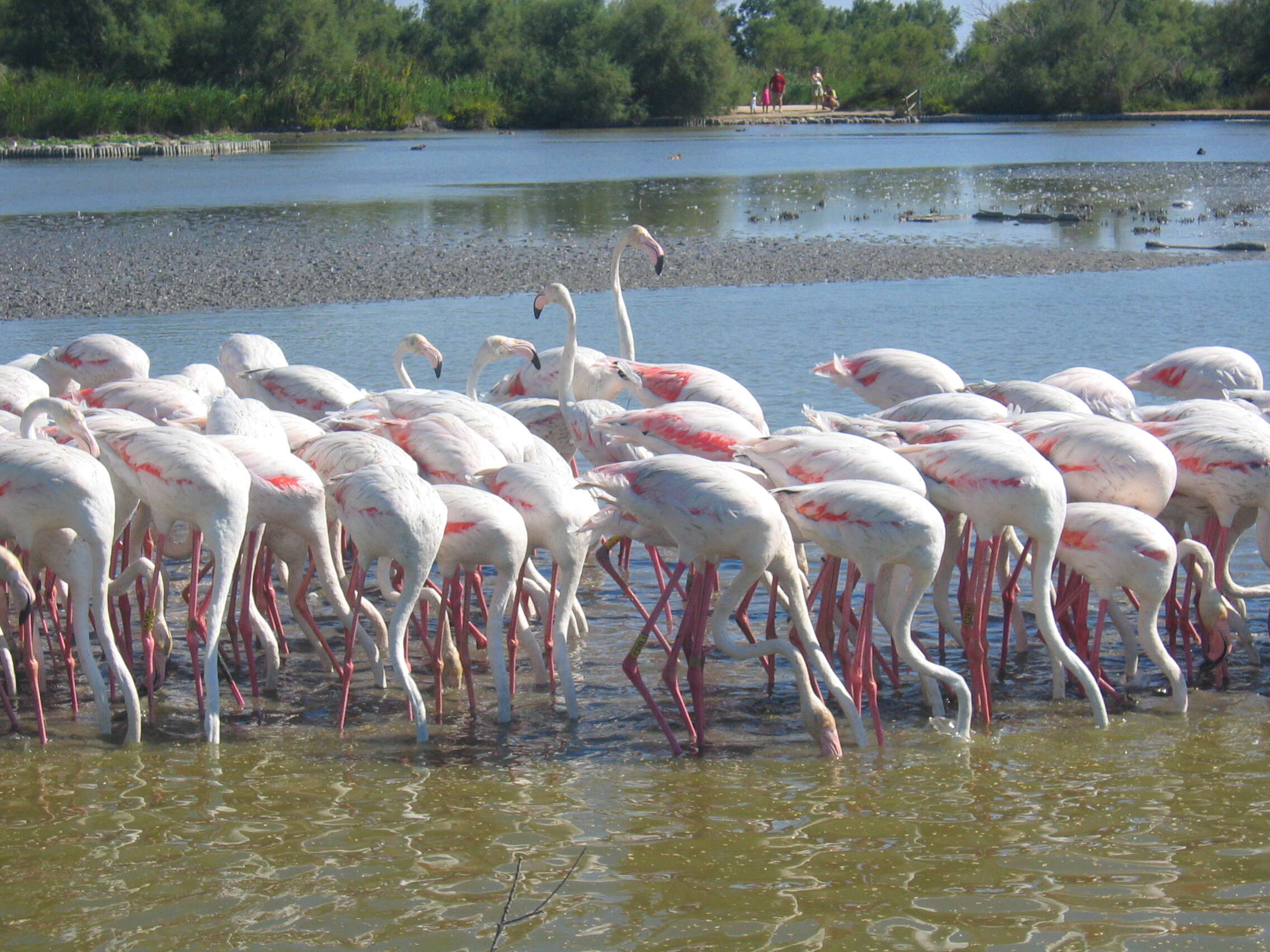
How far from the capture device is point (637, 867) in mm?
4023

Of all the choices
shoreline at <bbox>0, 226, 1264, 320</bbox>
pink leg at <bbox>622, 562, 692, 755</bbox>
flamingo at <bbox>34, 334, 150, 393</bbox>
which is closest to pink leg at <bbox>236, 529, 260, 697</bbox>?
pink leg at <bbox>622, 562, 692, 755</bbox>

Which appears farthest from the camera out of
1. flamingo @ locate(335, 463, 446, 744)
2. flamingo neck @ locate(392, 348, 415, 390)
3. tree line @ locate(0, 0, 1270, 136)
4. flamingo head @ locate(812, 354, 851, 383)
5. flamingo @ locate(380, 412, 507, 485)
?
tree line @ locate(0, 0, 1270, 136)

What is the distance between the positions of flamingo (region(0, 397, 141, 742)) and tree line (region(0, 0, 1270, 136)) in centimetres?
4373

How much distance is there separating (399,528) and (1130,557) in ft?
8.57

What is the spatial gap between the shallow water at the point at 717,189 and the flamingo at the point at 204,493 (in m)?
15.2

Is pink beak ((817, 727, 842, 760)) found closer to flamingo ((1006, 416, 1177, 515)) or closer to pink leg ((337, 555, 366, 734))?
flamingo ((1006, 416, 1177, 515))

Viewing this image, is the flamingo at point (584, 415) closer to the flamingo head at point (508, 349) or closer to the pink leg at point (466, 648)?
the flamingo head at point (508, 349)

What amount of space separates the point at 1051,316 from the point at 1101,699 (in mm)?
8708

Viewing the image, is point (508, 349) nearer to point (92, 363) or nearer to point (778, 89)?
point (92, 363)

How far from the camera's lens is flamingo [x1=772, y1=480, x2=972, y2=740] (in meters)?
4.84

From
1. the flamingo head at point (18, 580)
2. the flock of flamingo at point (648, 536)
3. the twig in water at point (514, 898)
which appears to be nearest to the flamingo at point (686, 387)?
the flock of flamingo at point (648, 536)

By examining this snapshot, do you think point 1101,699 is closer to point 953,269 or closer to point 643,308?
point 643,308

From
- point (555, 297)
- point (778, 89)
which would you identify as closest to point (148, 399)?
point (555, 297)

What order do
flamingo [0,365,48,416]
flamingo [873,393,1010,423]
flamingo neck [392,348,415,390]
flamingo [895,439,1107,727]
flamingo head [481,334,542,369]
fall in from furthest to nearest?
flamingo neck [392,348,415,390] → flamingo head [481,334,542,369] → flamingo [0,365,48,416] → flamingo [873,393,1010,423] → flamingo [895,439,1107,727]
